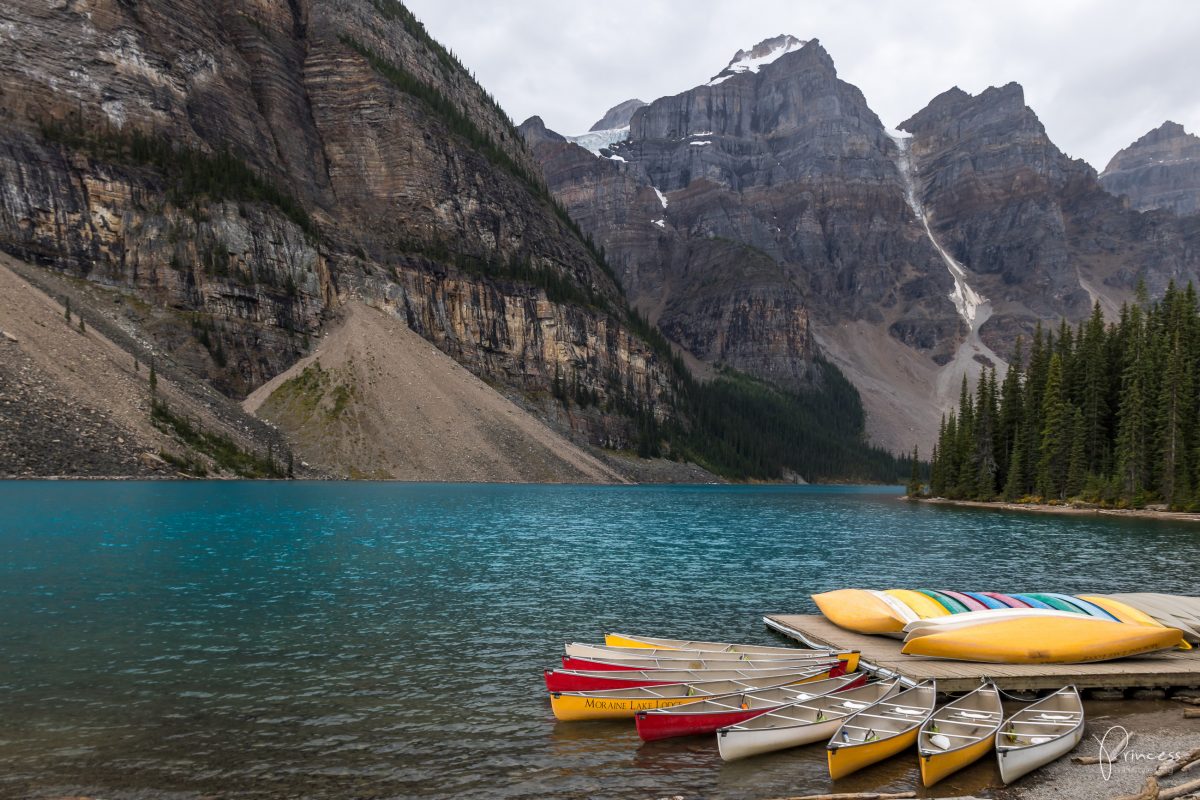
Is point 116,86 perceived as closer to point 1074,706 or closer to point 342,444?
point 342,444

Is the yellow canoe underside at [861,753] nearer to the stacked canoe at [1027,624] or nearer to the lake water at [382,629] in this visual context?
the lake water at [382,629]

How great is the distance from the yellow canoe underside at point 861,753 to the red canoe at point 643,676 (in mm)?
4039

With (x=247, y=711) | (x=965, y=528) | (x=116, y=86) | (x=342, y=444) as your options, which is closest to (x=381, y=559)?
(x=247, y=711)

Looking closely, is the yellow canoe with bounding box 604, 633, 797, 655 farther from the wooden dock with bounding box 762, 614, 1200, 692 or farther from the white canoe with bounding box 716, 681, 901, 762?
the white canoe with bounding box 716, 681, 901, 762

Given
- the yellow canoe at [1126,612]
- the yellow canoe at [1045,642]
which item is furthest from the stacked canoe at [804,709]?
the yellow canoe at [1126,612]

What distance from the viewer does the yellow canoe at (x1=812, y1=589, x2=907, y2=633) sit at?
27.1 metres

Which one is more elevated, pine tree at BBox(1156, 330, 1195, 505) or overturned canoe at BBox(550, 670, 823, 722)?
pine tree at BBox(1156, 330, 1195, 505)

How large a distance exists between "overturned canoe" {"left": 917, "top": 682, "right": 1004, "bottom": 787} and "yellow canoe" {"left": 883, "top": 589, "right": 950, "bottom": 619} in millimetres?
6189

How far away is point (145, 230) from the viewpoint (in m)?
153

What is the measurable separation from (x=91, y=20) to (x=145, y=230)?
50633 mm

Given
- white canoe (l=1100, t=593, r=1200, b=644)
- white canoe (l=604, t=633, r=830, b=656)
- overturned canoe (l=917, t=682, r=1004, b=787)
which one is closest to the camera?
overturned canoe (l=917, t=682, r=1004, b=787)

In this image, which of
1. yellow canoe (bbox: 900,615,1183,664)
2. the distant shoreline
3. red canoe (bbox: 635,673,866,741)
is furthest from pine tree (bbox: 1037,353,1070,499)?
red canoe (bbox: 635,673,866,741)

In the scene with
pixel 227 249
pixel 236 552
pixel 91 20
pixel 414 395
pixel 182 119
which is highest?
pixel 91 20

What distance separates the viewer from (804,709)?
18.5 metres
